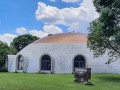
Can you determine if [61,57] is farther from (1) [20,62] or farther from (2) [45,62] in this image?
(1) [20,62]

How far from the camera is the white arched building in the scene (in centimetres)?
4741

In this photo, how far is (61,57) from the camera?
4844 cm

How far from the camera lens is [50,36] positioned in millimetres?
53844

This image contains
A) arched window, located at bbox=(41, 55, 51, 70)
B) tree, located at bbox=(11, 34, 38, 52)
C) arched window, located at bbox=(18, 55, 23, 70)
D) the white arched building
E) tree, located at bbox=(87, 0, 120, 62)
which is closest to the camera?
tree, located at bbox=(87, 0, 120, 62)

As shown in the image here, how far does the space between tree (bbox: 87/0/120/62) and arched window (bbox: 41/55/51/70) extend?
14.9m

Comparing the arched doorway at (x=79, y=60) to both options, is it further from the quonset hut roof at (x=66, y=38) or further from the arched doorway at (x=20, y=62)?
the arched doorway at (x=20, y=62)

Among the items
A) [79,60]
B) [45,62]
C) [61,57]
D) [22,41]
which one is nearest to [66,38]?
[61,57]

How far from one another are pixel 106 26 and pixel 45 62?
20230mm

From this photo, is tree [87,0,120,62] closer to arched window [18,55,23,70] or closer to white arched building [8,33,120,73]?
white arched building [8,33,120,73]

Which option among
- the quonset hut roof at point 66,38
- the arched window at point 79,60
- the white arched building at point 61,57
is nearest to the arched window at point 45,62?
the white arched building at point 61,57

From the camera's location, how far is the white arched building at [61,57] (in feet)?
156

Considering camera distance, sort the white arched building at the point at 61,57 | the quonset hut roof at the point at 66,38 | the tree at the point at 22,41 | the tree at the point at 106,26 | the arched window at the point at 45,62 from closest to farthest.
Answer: the tree at the point at 106,26
the white arched building at the point at 61,57
the arched window at the point at 45,62
the quonset hut roof at the point at 66,38
the tree at the point at 22,41

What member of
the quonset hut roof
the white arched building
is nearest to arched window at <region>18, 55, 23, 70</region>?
the white arched building

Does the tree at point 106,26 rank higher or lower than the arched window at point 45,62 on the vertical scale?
higher
